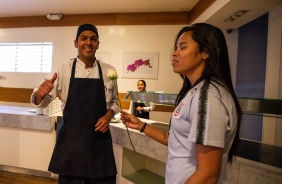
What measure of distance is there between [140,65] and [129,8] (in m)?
1.08

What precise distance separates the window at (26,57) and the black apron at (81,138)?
11.2ft

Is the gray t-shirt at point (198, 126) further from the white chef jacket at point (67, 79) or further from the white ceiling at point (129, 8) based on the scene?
the white ceiling at point (129, 8)

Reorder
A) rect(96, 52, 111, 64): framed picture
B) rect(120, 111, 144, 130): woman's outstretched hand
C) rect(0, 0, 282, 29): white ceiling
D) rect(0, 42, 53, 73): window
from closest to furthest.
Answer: rect(120, 111, 144, 130): woman's outstretched hand → rect(0, 0, 282, 29): white ceiling → rect(96, 52, 111, 64): framed picture → rect(0, 42, 53, 73): window

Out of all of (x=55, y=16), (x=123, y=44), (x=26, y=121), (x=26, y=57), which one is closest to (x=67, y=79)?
(x=26, y=121)

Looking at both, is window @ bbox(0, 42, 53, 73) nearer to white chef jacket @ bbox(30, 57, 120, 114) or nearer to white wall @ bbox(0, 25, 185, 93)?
white wall @ bbox(0, 25, 185, 93)

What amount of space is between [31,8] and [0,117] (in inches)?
96.6

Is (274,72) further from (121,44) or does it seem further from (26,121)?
(26,121)

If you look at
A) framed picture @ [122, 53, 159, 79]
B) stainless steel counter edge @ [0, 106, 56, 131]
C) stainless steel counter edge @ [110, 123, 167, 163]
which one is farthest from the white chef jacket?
framed picture @ [122, 53, 159, 79]

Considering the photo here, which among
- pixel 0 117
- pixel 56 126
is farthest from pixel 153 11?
pixel 0 117

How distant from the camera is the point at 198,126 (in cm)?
54

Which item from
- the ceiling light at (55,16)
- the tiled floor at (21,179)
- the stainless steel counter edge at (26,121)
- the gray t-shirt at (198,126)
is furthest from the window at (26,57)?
the gray t-shirt at (198,126)

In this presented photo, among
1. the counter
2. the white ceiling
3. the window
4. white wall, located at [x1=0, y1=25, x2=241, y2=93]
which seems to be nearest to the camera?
the counter

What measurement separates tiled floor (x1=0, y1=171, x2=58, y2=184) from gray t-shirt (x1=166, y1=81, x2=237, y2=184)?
2.34 metres

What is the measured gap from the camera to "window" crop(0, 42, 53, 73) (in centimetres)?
427
